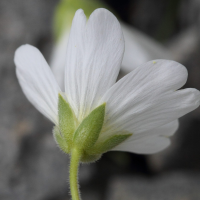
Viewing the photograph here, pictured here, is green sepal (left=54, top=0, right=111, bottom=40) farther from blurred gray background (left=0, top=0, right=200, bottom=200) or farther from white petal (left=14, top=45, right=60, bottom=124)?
white petal (left=14, top=45, right=60, bottom=124)

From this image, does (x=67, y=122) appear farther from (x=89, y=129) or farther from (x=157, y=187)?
(x=157, y=187)

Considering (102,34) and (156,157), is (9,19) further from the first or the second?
(102,34)

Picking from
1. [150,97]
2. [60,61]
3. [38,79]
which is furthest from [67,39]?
[150,97]

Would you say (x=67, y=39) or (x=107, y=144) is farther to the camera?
(x=67, y=39)

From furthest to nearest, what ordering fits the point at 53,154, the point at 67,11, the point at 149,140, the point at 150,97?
the point at 53,154 → the point at 67,11 → the point at 149,140 → the point at 150,97

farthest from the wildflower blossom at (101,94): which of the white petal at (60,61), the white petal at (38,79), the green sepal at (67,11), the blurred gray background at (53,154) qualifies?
the blurred gray background at (53,154)

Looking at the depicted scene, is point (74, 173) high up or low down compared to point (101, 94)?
down

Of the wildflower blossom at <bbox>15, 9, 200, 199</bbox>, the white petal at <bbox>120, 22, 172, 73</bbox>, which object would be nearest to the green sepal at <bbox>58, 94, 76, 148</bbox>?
the wildflower blossom at <bbox>15, 9, 200, 199</bbox>
